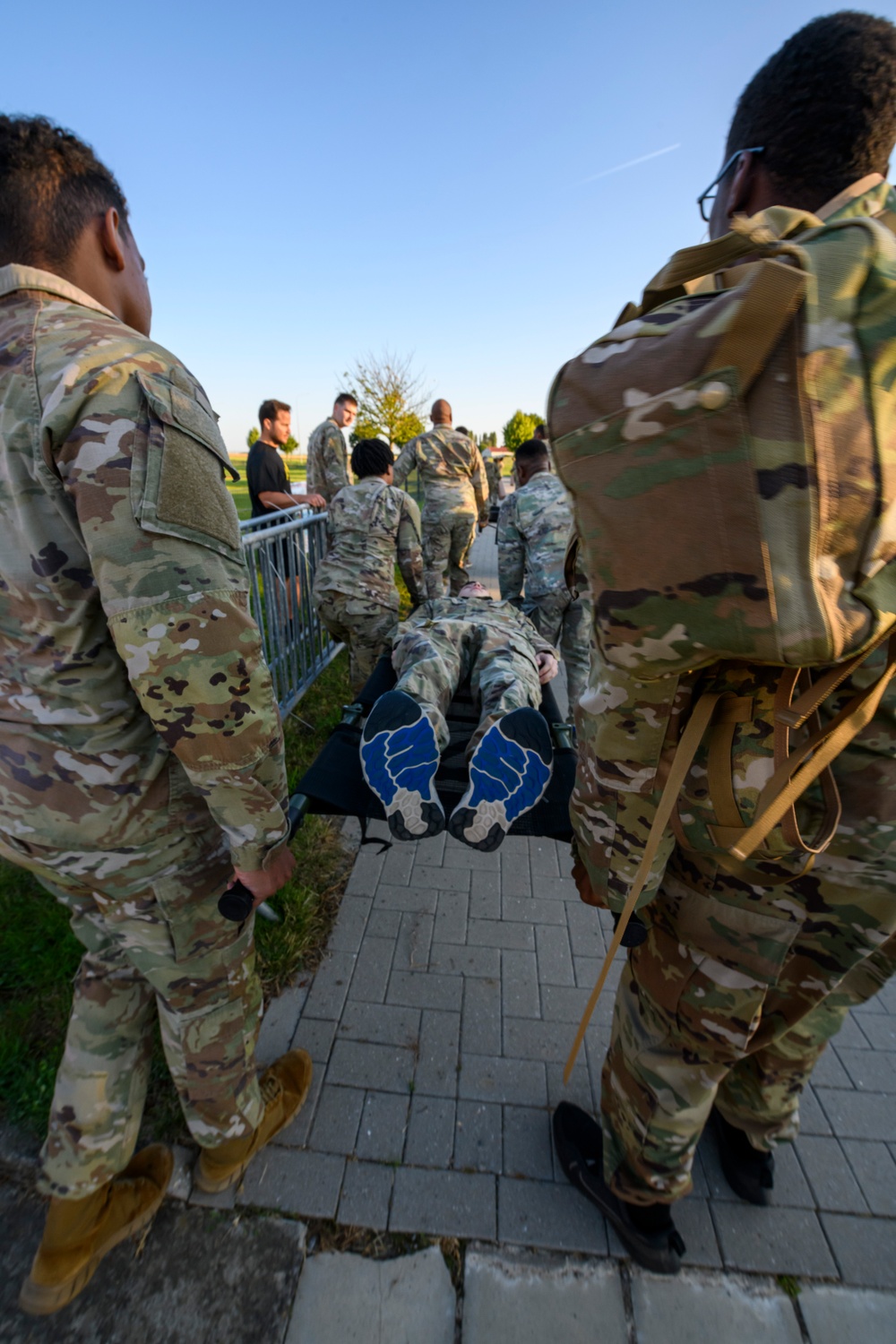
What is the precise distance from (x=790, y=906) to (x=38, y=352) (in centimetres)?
187

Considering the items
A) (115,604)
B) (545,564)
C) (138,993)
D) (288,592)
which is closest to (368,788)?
(138,993)

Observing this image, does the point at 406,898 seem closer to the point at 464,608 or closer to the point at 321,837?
the point at 321,837

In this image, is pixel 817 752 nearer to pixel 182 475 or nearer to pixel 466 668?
pixel 182 475

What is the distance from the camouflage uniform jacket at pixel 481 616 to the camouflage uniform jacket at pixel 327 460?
3.40m

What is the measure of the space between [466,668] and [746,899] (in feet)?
7.15

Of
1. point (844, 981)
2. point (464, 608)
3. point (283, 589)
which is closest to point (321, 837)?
point (464, 608)

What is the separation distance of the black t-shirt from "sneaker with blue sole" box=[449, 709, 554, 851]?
14.4 feet

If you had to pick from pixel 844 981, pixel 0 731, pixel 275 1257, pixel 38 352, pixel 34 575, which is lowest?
pixel 275 1257

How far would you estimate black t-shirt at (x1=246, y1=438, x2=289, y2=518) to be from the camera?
5805 millimetres

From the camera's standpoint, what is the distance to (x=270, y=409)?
5910 millimetres

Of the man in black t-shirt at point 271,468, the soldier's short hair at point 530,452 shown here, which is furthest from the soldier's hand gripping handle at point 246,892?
the man in black t-shirt at point 271,468

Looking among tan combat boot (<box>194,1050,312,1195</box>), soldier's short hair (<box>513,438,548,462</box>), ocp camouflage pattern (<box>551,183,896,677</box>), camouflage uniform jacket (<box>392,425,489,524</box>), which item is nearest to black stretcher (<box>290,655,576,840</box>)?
tan combat boot (<box>194,1050,312,1195</box>)

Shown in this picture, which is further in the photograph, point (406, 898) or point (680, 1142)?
point (406, 898)

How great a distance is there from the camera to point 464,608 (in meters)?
3.66
